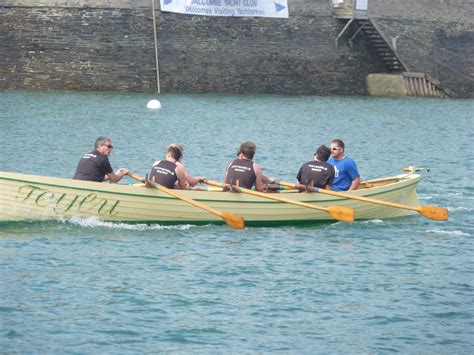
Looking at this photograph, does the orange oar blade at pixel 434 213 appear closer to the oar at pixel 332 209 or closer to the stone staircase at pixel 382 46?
the oar at pixel 332 209

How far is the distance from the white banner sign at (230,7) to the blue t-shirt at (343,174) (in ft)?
91.4

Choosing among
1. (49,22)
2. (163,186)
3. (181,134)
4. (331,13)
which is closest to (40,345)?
(163,186)

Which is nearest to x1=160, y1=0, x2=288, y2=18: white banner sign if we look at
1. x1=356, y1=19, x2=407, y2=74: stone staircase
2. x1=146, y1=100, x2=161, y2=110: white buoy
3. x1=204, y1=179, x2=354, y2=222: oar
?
x1=356, y1=19, x2=407, y2=74: stone staircase

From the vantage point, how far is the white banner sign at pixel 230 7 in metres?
48.1

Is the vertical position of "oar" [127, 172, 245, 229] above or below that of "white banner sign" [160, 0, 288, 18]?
below

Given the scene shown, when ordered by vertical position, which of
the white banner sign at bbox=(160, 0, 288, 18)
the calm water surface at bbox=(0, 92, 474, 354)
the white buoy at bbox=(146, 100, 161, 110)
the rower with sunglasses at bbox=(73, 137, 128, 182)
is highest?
the white banner sign at bbox=(160, 0, 288, 18)

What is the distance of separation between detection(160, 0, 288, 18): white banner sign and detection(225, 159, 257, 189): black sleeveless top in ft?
93.8

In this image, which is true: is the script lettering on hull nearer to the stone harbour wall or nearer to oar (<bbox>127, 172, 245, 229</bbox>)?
oar (<bbox>127, 172, 245, 229</bbox>)

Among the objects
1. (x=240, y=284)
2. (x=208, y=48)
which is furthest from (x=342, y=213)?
(x=208, y=48)

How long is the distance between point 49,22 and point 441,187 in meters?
22.6

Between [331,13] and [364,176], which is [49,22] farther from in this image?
[364,176]

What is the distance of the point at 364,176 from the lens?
28.7m

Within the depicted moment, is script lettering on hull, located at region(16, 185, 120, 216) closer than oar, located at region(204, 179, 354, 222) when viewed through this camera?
Yes

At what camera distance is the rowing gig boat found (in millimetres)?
18406
